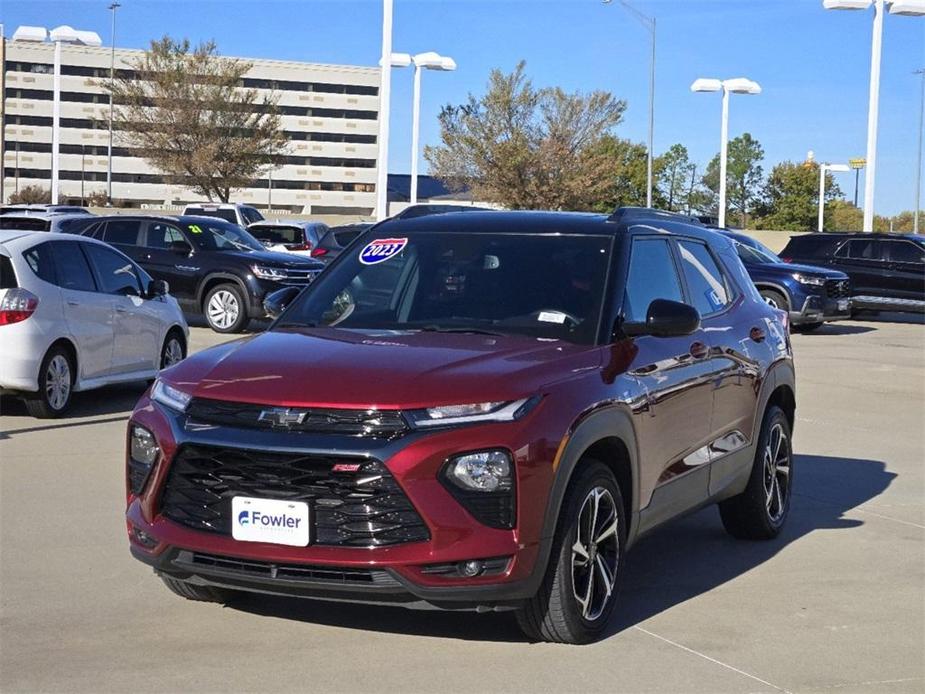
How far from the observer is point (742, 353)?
7.39m

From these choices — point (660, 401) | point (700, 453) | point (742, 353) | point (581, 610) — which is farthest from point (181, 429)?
point (742, 353)

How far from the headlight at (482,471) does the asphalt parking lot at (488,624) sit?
733mm

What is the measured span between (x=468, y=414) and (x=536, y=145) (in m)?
59.6

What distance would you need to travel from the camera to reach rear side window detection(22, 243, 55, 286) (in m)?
11.8

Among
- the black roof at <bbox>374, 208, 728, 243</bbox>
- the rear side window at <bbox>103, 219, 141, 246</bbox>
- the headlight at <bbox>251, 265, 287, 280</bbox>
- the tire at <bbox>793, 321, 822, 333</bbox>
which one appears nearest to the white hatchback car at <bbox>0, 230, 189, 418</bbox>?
the black roof at <bbox>374, 208, 728, 243</bbox>

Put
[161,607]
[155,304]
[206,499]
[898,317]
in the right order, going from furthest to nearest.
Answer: [898,317]
[155,304]
[161,607]
[206,499]

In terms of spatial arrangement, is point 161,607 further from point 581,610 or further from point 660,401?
point 660,401

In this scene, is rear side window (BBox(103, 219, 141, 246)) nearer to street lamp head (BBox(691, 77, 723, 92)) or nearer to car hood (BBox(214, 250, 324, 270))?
car hood (BBox(214, 250, 324, 270))

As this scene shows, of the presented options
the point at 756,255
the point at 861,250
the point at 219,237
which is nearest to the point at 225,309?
the point at 219,237

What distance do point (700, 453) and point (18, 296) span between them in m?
6.91

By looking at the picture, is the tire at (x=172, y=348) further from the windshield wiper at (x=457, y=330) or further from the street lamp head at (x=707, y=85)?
the street lamp head at (x=707, y=85)

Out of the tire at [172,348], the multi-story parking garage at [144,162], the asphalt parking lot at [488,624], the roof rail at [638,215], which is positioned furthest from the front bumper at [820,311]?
the multi-story parking garage at [144,162]

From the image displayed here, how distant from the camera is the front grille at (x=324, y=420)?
4941 mm

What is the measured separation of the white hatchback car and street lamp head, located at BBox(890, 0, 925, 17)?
105ft
